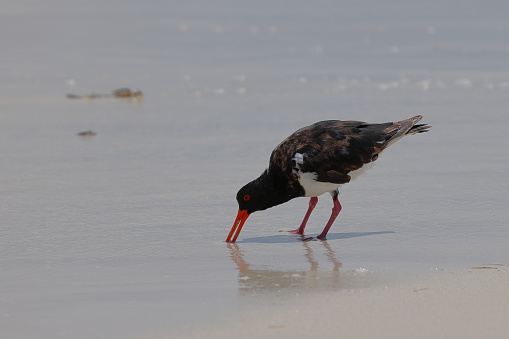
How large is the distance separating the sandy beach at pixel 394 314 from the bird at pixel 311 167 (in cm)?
196

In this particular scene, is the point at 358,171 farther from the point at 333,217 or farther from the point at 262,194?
the point at 262,194

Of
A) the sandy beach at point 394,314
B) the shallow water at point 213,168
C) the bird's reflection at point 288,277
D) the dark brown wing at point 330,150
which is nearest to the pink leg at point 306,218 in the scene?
the shallow water at point 213,168

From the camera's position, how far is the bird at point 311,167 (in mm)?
7441

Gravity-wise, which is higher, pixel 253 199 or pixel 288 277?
pixel 253 199

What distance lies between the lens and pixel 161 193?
824cm

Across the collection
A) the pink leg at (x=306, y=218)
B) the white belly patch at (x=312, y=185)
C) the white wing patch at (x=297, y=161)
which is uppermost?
the white wing patch at (x=297, y=161)

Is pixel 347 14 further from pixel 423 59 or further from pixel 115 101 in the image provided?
pixel 115 101

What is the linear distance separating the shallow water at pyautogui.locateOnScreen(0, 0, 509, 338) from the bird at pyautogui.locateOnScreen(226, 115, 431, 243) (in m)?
0.21

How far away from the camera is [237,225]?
7.15 metres

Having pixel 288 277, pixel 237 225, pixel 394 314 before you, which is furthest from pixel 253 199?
pixel 394 314

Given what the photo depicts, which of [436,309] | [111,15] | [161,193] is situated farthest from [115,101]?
[111,15]

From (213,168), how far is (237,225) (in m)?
2.10

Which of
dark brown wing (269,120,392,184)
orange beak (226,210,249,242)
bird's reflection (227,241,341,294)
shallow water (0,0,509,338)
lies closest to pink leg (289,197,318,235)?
shallow water (0,0,509,338)

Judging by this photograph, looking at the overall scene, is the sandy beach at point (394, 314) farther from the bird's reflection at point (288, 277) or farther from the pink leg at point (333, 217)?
the pink leg at point (333, 217)
